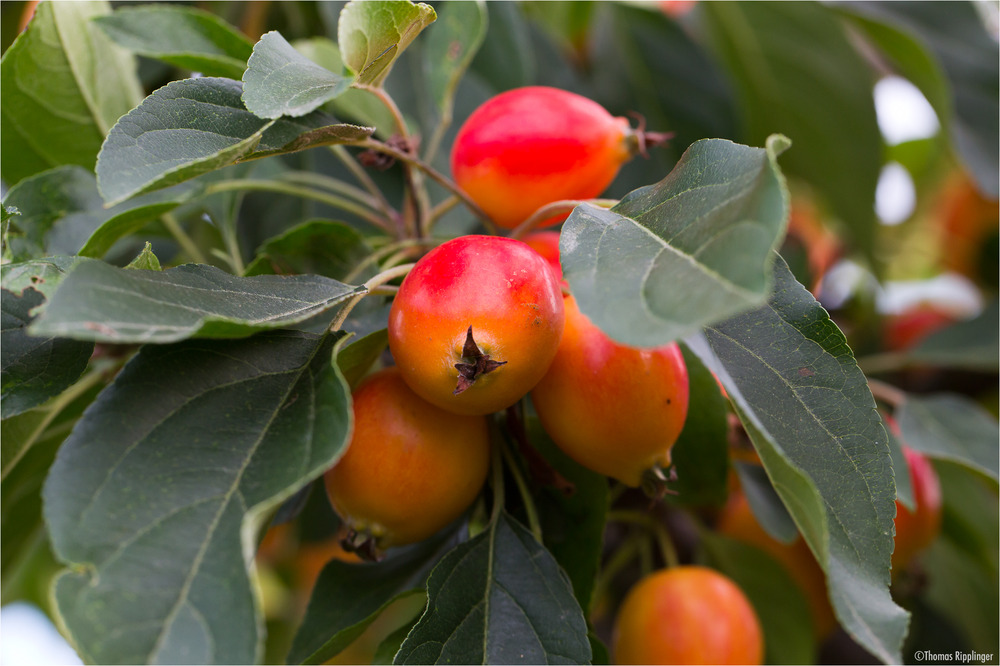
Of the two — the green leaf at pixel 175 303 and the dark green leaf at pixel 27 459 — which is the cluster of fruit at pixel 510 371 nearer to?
the green leaf at pixel 175 303

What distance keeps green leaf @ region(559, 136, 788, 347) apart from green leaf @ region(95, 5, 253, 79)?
1.32 ft

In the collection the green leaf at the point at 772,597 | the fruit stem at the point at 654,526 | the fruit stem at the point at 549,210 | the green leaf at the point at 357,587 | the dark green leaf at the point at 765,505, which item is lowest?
→ the green leaf at the point at 772,597

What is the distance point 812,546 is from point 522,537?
0.22 meters

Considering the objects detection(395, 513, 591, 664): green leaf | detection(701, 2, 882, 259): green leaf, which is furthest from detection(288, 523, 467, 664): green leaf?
detection(701, 2, 882, 259): green leaf

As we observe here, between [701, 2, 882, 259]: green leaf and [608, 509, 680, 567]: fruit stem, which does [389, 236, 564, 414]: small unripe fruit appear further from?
[701, 2, 882, 259]: green leaf

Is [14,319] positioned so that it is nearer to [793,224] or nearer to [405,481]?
[405,481]

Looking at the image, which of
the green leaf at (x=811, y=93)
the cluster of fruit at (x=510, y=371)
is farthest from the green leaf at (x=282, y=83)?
the green leaf at (x=811, y=93)

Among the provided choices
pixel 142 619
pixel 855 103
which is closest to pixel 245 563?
pixel 142 619

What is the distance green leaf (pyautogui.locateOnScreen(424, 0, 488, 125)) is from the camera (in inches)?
30.1

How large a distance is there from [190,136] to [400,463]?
0.84 ft

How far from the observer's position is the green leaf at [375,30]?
477mm

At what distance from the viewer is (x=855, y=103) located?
4.17 feet

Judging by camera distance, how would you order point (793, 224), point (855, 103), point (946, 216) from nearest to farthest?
point (855, 103) < point (793, 224) < point (946, 216)

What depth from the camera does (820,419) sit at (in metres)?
0.49
